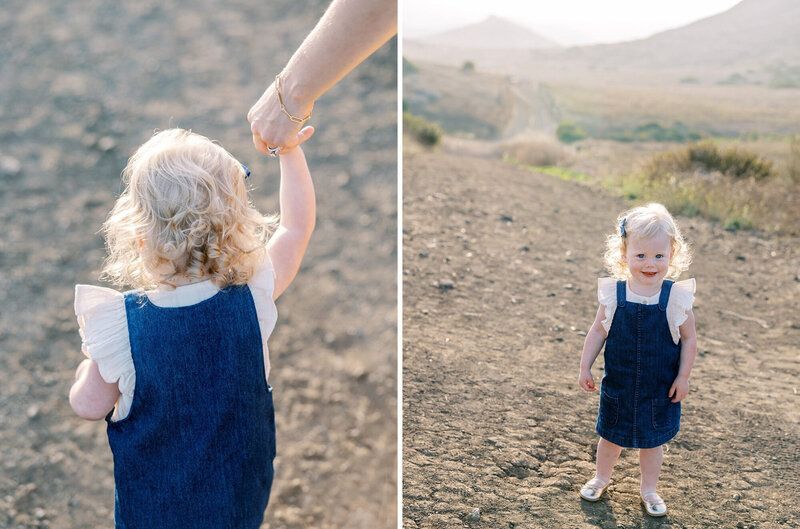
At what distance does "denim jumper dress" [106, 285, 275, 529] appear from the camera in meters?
1.42

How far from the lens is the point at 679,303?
5.71 ft

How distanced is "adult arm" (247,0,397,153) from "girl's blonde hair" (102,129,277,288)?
155 millimetres

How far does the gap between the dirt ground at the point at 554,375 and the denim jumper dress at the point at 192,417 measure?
0.82 meters

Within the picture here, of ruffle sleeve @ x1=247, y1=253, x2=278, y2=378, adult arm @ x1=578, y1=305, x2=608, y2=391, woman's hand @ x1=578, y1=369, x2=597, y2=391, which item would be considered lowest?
woman's hand @ x1=578, y1=369, x2=597, y2=391

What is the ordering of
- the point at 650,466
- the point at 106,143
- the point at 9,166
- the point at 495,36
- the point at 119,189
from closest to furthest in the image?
the point at 650,466 < the point at 119,189 < the point at 9,166 < the point at 106,143 < the point at 495,36

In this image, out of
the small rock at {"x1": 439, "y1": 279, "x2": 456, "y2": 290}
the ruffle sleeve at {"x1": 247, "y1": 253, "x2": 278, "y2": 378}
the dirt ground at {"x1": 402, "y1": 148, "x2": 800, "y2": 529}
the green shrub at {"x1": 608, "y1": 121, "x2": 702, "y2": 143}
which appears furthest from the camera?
the green shrub at {"x1": 608, "y1": 121, "x2": 702, "y2": 143}

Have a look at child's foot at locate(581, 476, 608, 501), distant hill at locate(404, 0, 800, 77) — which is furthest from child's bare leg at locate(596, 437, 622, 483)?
distant hill at locate(404, 0, 800, 77)

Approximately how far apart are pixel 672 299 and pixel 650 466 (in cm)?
50

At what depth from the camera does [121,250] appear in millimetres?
1492

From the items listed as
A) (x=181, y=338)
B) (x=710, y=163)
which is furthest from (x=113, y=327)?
(x=710, y=163)

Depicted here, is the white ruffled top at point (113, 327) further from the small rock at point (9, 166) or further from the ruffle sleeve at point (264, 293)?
the small rock at point (9, 166)

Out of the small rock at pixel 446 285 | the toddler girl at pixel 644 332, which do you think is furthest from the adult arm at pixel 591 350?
the small rock at pixel 446 285

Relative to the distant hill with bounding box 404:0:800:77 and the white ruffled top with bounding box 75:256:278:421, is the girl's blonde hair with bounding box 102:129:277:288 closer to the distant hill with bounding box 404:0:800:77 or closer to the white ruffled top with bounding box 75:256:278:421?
the white ruffled top with bounding box 75:256:278:421

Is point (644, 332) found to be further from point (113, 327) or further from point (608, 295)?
point (113, 327)
